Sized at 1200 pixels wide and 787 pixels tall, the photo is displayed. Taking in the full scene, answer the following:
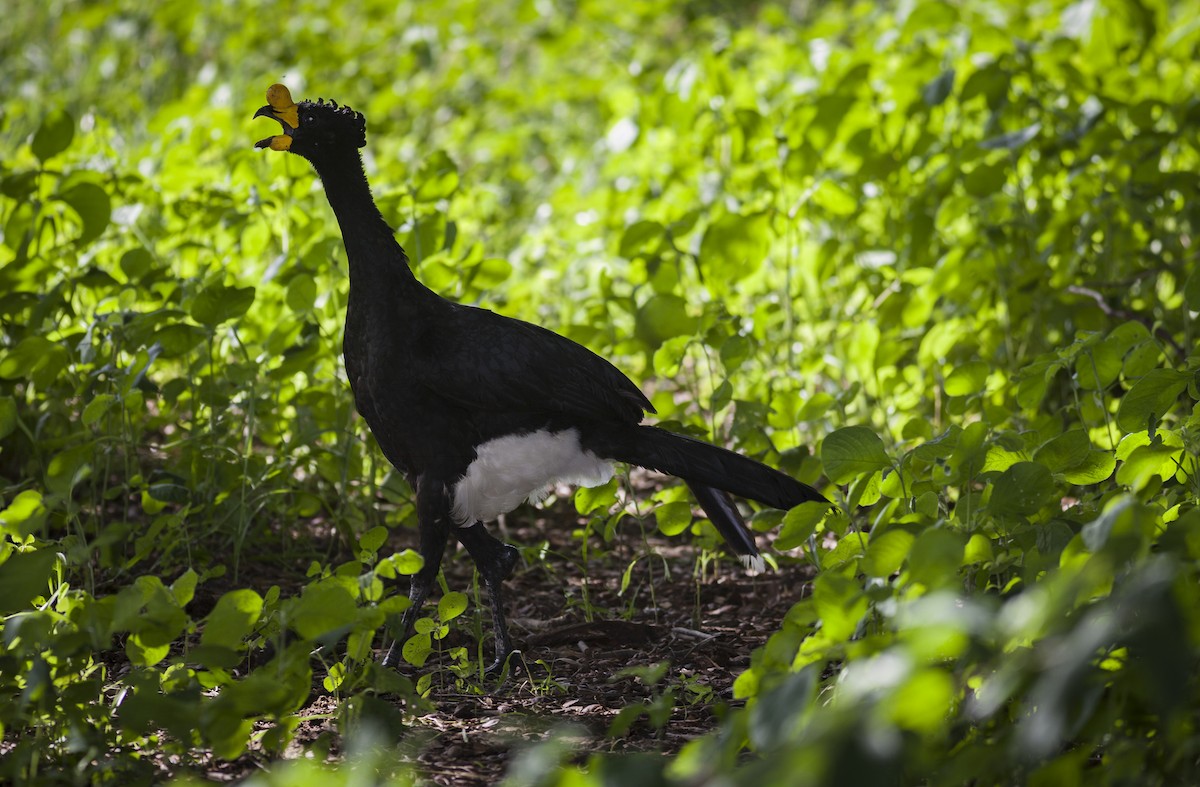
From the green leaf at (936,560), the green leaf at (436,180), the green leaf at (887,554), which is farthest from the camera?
the green leaf at (436,180)

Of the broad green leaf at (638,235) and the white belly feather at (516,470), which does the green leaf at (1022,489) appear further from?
the broad green leaf at (638,235)

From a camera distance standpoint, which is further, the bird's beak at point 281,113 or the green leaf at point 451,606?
the bird's beak at point 281,113

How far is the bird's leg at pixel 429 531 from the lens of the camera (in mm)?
3404

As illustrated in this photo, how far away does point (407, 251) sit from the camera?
4.55 m

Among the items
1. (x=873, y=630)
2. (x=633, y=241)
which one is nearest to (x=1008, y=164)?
(x=633, y=241)

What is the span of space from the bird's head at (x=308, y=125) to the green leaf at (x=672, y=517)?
4.59 feet

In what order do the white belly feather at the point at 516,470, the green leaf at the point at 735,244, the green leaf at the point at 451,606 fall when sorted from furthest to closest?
the green leaf at the point at 735,244 < the white belly feather at the point at 516,470 < the green leaf at the point at 451,606

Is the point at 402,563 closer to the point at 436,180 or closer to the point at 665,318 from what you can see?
the point at 665,318

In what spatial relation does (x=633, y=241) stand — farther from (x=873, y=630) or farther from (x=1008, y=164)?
(x=873, y=630)

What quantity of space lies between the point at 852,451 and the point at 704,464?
0.72m

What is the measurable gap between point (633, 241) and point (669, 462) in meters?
1.25

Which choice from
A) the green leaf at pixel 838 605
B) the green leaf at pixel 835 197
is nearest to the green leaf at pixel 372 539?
the green leaf at pixel 838 605

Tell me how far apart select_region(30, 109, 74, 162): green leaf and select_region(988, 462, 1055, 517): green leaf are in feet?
10.3

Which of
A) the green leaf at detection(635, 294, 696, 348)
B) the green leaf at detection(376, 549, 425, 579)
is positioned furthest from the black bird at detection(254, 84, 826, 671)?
the green leaf at detection(376, 549, 425, 579)
